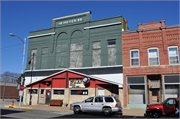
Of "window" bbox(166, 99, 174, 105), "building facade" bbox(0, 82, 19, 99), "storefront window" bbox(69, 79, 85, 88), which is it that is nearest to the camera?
"window" bbox(166, 99, 174, 105)

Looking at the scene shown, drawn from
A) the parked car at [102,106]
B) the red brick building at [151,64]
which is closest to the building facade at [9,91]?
the parked car at [102,106]

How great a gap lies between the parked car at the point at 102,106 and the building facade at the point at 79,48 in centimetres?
628

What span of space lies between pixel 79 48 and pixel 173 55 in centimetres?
1289

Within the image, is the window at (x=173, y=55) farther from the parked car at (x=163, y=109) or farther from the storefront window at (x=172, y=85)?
the parked car at (x=163, y=109)

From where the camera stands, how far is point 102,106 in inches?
595

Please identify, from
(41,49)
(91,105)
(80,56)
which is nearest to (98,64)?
(80,56)

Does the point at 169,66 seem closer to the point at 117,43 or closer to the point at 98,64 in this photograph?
the point at 117,43

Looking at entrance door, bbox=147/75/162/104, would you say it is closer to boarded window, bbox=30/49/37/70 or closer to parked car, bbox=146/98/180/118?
parked car, bbox=146/98/180/118

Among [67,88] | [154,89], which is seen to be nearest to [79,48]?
[67,88]

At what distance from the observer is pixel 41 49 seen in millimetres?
28062

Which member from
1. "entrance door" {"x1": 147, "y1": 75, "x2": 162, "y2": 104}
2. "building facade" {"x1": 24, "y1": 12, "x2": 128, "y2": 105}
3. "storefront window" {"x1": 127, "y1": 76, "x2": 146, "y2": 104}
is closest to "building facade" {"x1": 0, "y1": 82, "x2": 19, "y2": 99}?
"building facade" {"x1": 24, "y1": 12, "x2": 128, "y2": 105}

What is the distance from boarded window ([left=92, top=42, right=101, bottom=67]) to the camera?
23.7 meters

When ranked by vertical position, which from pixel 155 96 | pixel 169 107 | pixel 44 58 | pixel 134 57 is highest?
pixel 44 58

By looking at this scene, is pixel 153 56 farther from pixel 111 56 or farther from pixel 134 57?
pixel 111 56
